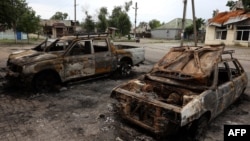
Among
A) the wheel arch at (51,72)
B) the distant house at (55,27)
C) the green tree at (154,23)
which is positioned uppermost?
the green tree at (154,23)

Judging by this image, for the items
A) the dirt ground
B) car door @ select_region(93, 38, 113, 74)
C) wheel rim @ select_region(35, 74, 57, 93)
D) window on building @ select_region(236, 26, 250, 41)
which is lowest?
the dirt ground

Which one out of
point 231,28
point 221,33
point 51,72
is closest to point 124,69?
point 51,72

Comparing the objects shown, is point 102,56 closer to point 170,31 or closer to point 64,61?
point 64,61

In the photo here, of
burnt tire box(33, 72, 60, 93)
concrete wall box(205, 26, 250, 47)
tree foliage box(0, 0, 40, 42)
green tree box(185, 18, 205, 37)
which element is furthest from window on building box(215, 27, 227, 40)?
burnt tire box(33, 72, 60, 93)

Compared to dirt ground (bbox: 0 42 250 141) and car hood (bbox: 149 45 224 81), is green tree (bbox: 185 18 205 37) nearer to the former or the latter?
dirt ground (bbox: 0 42 250 141)

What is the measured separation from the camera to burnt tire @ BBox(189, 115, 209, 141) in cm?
443

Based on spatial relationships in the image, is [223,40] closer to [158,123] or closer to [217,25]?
[217,25]

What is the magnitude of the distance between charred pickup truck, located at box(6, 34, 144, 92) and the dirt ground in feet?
1.63

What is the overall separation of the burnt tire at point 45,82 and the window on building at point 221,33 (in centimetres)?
2893

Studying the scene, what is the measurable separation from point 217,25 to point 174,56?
93.4 ft

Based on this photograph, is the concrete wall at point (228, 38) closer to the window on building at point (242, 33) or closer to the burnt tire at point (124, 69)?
the window on building at point (242, 33)

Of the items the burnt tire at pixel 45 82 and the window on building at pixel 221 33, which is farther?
the window on building at pixel 221 33

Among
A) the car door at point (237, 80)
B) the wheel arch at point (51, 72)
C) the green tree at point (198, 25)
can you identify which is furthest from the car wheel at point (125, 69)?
the green tree at point (198, 25)

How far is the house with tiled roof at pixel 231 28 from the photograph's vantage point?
28297 millimetres
